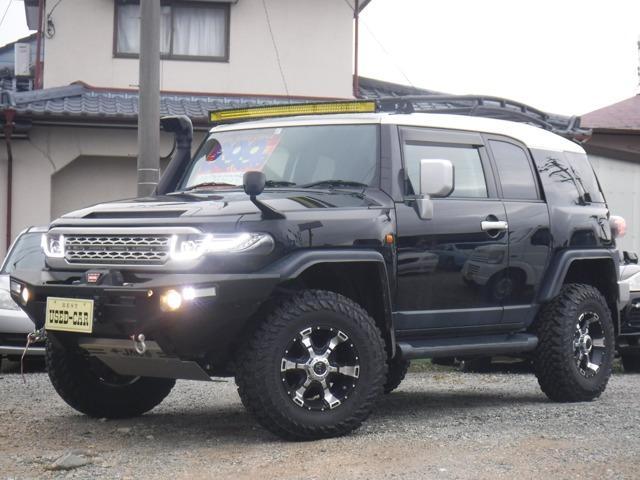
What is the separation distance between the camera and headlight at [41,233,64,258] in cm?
675

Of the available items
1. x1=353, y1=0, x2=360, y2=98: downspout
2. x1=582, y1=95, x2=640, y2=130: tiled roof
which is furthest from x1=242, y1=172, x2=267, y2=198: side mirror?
x1=582, y1=95, x2=640, y2=130: tiled roof

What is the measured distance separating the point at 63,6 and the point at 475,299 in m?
12.6

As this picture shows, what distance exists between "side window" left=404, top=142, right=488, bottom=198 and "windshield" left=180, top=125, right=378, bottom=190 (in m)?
0.28

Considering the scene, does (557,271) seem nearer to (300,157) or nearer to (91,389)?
(300,157)

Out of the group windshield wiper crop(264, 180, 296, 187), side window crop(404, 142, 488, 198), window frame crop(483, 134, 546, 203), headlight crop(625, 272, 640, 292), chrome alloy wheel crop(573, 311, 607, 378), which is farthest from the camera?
headlight crop(625, 272, 640, 292)

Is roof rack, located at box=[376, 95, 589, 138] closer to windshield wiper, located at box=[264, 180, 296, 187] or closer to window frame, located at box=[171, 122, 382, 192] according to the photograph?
window frame, located at box=[171, 122, 382, 192]

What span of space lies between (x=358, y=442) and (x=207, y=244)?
1409 millimetres

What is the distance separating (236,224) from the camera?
20.4 feet

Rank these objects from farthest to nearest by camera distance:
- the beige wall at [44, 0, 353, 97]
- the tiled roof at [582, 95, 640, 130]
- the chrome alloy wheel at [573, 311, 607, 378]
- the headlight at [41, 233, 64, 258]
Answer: the tiled roof at [582, 95, 640, 130] → the beige wall at [44, 0, 353, 97] → the chrome alloy wheel at [573, 311, 607, 378] → the headlight at [41, 233, 64, 258]

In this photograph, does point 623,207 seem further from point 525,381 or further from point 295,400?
point 295,400

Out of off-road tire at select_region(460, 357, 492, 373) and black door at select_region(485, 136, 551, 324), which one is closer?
black door at select_region(485, 136, 551, 324)

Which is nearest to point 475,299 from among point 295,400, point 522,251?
point 522,251

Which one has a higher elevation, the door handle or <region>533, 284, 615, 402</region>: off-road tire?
the door handle

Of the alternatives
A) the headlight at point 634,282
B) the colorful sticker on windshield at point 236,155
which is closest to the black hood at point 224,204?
the colorful sticker on windshield at point 236,155
